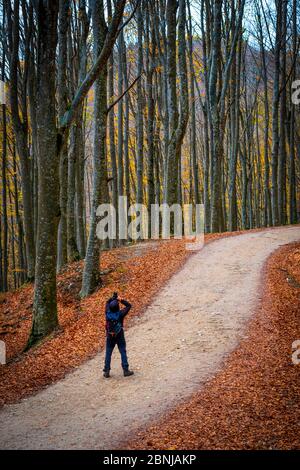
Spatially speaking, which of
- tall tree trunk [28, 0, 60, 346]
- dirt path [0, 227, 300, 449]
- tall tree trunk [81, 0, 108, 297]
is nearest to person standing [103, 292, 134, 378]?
dirt path [0, 227, 300, 449]

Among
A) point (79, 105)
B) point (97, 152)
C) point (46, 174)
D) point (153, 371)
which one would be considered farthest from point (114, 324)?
point (97, 152)

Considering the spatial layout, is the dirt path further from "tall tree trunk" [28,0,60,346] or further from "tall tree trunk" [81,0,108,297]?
"tall tree trunk" [81,0,108,297]

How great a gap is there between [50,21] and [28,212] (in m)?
8.28

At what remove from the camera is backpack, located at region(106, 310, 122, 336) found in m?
7.48

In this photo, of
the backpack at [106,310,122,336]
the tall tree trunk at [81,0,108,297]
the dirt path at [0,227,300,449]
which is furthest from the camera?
the tall tree trunk at [81,0,108,297]

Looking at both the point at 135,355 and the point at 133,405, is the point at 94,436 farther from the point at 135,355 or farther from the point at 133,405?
the point at 135,355

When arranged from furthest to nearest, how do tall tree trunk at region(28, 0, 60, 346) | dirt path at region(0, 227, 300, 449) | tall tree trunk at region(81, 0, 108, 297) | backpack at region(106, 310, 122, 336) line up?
tall tree trunk at region(81, 0, 108, 297)
tall tree trunk at region(28, 0, 60, 346)
backpack at region(106, 310, 122, 336)
dirt path at region(0, 227, 300, 449)

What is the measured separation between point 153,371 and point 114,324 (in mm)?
1169

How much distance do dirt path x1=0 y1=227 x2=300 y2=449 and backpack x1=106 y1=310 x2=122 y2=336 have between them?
0.87m

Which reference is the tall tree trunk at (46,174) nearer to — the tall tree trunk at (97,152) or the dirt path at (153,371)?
the tall tree trunk at (97,152)

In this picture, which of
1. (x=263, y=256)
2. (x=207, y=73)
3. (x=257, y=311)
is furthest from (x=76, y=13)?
(x=257, y=311)

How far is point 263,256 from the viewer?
14.1 m

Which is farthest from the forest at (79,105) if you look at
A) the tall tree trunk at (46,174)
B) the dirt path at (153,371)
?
the dirt path at (153,371)

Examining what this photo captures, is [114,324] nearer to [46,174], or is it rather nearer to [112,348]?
[112,348]
